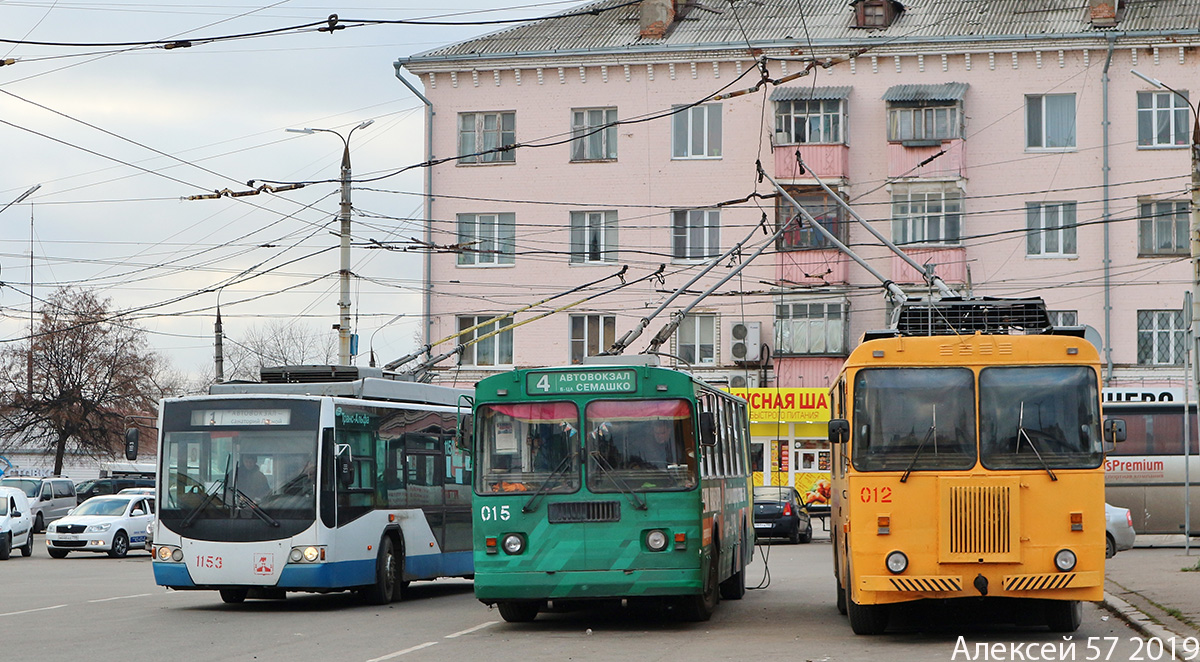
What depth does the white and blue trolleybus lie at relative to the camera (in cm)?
1700

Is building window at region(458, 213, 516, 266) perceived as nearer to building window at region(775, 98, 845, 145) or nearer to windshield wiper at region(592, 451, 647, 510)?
building window at region(775, 98, 845, 145)

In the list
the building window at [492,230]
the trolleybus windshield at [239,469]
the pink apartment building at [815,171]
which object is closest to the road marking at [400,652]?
the trolleybus windshield at [239,469]

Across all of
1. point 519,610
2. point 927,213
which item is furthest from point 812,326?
point 519,610

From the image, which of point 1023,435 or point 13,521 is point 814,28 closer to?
point 13,521

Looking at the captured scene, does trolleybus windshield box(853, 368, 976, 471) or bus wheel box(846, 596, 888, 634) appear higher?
trolleybus windshield box(853, 368, 976, 471)

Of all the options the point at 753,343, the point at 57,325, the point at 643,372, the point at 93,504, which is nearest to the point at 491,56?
the point at 753,343

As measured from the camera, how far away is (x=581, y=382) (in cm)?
1462

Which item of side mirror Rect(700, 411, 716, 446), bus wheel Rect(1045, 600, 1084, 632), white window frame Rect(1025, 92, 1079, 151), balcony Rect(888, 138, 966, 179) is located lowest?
bus wheel Rect(1045, 600, 1084, 632)

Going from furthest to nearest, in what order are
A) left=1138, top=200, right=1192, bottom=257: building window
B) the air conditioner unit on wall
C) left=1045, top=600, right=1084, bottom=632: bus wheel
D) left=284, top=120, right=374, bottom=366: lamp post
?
the air conditioner unit on wall
left=1138, top=200, right=1192, bottom=257: building window
left=284, top=120, right=374, bottom=366: lamp post
left=1045, top=600, right=1084, bottom=632: bus wheel

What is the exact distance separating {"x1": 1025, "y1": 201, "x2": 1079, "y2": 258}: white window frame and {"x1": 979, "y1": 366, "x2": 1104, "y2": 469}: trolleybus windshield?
101ft

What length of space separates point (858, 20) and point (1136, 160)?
28.6 feet

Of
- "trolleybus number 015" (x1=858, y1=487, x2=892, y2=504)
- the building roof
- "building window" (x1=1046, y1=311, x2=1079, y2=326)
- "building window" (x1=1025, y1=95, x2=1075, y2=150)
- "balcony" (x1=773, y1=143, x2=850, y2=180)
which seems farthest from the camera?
"building window" (x1=1025, y1=95, x2=1075, y2=150)

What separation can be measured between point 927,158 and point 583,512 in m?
30.1

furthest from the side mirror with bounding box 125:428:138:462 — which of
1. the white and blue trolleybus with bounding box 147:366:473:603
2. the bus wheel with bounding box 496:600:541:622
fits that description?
the bus wheel with bounding box 496:600:541:622
